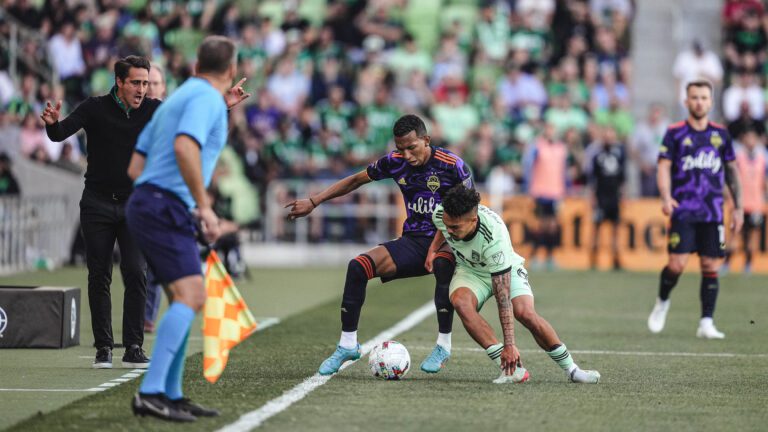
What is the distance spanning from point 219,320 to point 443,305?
2.56 meters

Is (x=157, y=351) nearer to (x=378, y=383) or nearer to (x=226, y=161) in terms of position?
(x=378, y=383)

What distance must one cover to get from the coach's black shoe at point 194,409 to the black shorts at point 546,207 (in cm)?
1648

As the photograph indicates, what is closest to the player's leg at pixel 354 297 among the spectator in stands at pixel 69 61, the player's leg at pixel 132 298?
the player's leg at pixel 132 298

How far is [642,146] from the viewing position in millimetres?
25438

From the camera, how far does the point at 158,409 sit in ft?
24.2

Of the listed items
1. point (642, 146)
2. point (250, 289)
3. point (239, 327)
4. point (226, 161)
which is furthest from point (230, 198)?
point (239, 327)

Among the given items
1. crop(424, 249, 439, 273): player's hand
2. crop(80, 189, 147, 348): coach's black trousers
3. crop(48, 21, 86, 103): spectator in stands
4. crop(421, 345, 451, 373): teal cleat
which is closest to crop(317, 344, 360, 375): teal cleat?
crop(421, 345, 451, 373): teal cleat

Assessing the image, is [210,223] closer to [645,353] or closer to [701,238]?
[645,353]

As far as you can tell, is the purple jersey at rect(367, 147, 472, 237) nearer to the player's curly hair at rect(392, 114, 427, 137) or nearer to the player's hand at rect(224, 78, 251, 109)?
→ the player's curly hair at rect(392, 114, 427, 137)

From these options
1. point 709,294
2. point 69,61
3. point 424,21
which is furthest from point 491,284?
point 424,21

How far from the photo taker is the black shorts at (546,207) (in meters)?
23.7

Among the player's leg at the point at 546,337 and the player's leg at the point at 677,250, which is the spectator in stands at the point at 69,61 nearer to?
the player's leg at the point at 677,250

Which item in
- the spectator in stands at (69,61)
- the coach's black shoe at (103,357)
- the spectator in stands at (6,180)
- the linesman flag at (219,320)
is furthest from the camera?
the spectator in stands at (69,61)

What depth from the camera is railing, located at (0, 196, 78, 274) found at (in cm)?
2091
